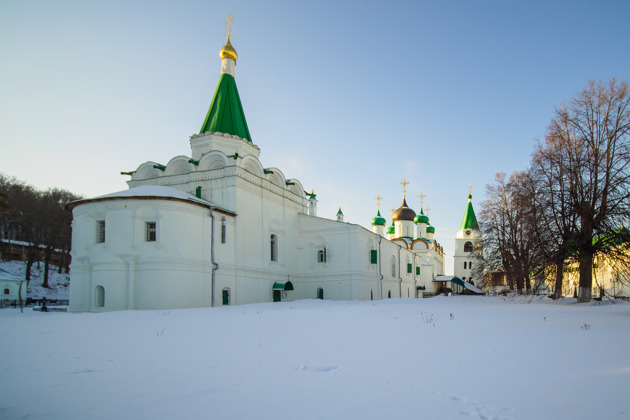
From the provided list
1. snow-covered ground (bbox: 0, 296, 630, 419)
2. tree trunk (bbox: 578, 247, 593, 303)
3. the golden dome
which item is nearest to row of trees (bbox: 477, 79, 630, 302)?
tree trunk (bbox: 578, 247, 593, 303)

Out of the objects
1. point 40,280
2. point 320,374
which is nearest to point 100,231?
point 320,374

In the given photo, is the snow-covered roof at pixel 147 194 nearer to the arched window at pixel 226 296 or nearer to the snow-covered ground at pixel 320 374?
the arched window at pixel 226 296

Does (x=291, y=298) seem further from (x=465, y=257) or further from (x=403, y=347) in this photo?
(x=465, y=257)

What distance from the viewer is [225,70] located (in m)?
29.7

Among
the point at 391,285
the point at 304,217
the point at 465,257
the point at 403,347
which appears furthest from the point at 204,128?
the point at 465,257

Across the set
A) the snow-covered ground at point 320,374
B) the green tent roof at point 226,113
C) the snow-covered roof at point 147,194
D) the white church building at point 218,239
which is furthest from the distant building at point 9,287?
the snow-covered ground at point 320,374

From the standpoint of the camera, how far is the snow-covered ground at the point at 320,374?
419cm

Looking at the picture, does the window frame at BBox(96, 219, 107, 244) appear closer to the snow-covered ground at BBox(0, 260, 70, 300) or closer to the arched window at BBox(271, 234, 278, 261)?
the arched window at BBox(271, 234, 278, 261)

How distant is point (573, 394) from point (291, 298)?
25518 mm

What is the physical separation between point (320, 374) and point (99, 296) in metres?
17.7

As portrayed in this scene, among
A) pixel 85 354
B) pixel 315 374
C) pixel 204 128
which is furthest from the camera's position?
pixel 204 128

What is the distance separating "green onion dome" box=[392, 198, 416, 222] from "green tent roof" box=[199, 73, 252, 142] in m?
31.9

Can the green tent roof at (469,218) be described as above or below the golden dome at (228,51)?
below

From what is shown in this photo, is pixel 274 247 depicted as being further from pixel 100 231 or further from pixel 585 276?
pixel 585 276
